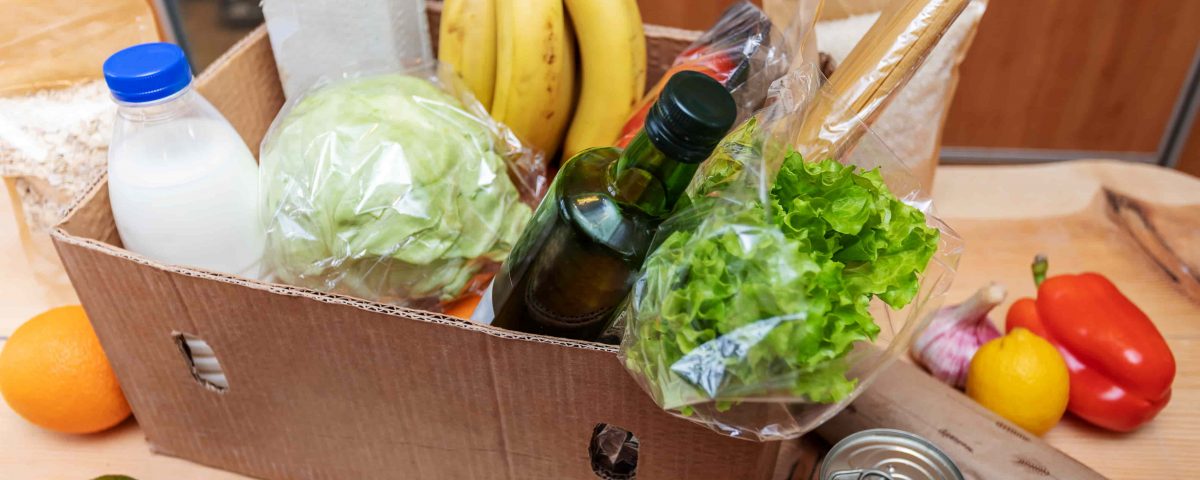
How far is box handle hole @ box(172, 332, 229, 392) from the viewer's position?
65 centimetres

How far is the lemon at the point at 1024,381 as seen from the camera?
697mm

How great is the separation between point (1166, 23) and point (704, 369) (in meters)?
1.84

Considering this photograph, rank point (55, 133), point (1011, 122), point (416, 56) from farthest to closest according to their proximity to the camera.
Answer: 1. point (1011, 122)
2. point (416, 56)
3. point (55, 133)

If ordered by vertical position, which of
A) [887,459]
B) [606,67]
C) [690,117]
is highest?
[690,117]

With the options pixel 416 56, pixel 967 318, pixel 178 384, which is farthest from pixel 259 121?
pixel 967 318

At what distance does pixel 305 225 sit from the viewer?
2.19 ft

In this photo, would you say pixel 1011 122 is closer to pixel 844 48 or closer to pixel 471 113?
pixel 844 48

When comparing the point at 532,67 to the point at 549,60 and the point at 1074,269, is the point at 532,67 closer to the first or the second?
the point at 549,60

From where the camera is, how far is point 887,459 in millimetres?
555

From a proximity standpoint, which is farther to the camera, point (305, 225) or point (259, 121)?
point (259, 121)

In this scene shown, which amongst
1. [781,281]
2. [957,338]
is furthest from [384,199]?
[957,338]

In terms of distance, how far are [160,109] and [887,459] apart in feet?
1.95

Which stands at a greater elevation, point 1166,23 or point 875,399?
point 875,399

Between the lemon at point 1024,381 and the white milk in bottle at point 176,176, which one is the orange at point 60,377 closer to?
the white milk in bottle at point 176,176
